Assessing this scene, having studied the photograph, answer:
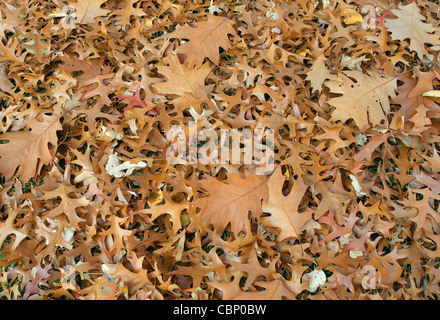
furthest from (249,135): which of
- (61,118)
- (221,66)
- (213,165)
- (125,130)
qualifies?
(61,118)

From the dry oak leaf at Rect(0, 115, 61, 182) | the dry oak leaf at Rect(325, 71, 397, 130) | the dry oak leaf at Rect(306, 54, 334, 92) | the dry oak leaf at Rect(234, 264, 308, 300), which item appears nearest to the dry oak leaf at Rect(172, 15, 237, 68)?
the dry oak leaf at Rect(306, 54, 334, 92)

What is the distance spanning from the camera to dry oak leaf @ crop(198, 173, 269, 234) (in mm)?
1286

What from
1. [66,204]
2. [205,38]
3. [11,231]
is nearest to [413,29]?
[205,38]

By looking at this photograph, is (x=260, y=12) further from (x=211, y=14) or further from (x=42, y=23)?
(x=42, y=23)

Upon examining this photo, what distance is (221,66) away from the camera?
161cm

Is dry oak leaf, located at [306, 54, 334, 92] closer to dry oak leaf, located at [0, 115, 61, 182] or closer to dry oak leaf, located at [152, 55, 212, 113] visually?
dry oak leaf, located at [152, 55, 212, 113]

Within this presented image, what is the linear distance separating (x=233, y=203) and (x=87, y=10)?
1214mm

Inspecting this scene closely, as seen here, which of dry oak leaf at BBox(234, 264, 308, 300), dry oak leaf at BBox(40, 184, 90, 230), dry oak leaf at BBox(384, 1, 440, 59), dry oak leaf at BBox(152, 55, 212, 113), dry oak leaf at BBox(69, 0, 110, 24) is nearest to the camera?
dry oak leaf at BBox(234, 264, 308, 300)

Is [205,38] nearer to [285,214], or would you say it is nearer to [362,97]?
[362,97]

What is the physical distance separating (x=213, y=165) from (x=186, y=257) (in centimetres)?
37

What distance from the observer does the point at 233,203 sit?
4.23 feet

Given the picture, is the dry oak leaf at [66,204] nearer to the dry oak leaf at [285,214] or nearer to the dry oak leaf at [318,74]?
the dry oak leaf at [285,214]

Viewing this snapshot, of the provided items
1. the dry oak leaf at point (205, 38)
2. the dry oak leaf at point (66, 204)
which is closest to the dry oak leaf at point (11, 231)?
the dry oak leaf at point (66, 204)

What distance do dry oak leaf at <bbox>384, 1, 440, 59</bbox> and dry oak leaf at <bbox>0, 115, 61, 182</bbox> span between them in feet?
5.14
